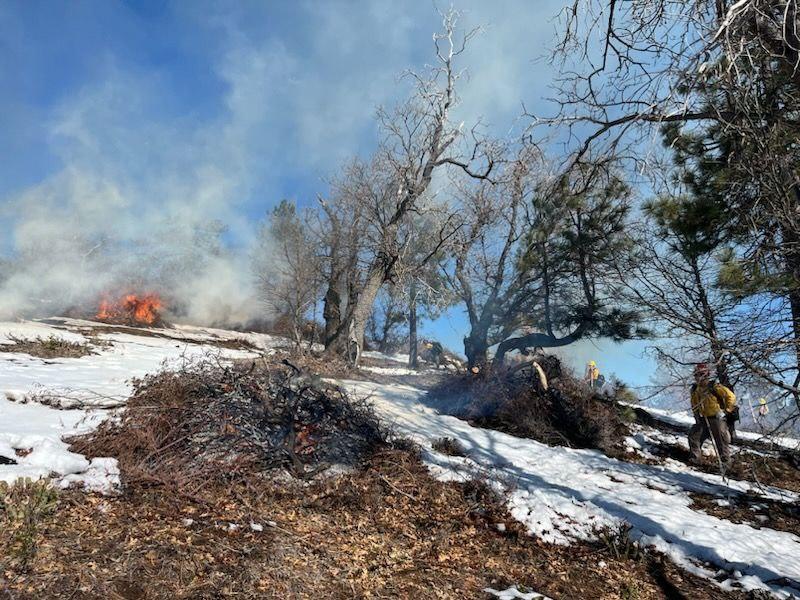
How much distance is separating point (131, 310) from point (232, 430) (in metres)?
19.0

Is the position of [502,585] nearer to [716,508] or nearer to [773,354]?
[773,354]

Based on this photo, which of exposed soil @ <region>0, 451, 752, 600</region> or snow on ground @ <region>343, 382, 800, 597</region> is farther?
snow on ground @ <region>343, 382, 800, 597</region>

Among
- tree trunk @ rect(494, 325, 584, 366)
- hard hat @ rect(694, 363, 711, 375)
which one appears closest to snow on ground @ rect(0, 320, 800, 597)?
hard hat @ rect(694, 363, 711, 375)

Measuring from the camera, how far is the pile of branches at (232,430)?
4.21m

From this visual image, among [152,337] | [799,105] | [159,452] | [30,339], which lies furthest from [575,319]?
[152,337]

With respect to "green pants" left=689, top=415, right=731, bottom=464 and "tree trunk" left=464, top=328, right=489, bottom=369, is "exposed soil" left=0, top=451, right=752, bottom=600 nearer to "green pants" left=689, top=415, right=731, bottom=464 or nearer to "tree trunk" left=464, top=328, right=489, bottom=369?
"green pants" left=689, top=415, right=731, bottom=464

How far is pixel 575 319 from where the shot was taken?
10.8m

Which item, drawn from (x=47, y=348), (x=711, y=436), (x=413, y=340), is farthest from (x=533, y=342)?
(x=413, y=340)

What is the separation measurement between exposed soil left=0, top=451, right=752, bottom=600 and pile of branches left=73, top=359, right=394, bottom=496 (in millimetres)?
295

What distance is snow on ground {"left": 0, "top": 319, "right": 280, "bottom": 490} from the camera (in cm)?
370

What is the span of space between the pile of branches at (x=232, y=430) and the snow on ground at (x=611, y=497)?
1413mm

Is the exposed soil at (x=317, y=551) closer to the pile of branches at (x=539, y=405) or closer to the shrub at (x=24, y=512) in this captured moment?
the shrub at (x=24, y=512)

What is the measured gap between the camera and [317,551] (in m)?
3.43

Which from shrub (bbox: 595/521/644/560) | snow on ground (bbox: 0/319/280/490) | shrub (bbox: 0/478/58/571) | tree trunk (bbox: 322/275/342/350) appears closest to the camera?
shrub (bbox: 0/478/58/571)
